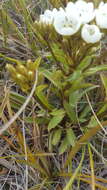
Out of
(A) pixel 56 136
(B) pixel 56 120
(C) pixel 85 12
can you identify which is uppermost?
(C) pixel 85 12

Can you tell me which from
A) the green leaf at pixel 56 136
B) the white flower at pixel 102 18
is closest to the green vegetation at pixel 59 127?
the green leaf at pixel 56 136

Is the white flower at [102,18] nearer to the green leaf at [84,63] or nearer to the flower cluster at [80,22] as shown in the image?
the flower cluster at [80,22]

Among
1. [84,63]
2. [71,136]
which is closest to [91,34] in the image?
[84,63]

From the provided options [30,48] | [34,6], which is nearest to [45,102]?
[30,48]

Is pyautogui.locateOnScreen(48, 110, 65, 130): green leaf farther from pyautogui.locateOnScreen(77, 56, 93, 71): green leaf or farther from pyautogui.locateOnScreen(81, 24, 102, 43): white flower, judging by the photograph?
pyautogui.locateOnScreen(81, 24, 102, 43): white flower

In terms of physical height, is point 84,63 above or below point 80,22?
below

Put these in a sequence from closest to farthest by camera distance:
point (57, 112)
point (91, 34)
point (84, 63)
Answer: point (91, 34)
point (84, 63)
point (57, 112)

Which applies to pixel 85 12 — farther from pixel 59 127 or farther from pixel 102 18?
pixel 59 127

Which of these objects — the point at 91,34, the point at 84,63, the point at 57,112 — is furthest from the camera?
the point at 57,112

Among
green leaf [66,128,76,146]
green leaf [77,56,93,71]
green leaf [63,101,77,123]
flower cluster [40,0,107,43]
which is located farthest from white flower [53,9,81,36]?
green leaf [66,128,76,146]
